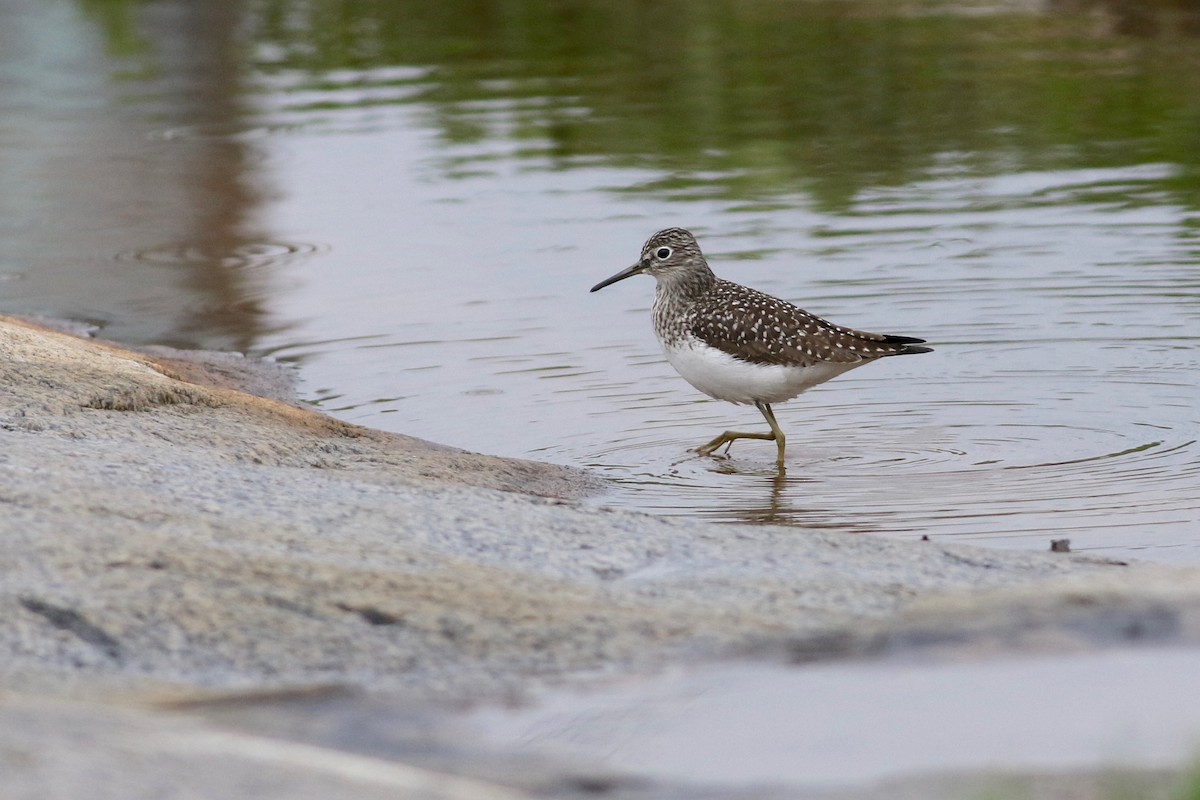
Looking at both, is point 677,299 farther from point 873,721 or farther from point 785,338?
point 873,721

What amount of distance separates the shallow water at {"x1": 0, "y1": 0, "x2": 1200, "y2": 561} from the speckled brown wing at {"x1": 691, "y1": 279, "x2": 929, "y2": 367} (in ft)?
1.74

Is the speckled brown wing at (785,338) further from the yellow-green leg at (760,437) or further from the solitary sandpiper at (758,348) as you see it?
the yellow-green leg at (760,437)

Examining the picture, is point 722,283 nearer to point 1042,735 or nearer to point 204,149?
point 1042,735

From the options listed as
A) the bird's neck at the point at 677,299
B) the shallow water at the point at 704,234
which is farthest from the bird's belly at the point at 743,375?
the shallow water at the point at 704,234

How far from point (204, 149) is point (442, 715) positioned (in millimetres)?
17188

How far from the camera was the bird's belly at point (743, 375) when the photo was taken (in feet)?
29.9

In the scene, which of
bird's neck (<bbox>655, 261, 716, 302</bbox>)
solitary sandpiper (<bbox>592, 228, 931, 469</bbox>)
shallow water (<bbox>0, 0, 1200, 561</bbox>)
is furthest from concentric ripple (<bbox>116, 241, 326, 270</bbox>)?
solitary sandpiper (<bbox>592, 228, 931, 469</bbox>)

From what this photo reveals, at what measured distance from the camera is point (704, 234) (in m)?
14.5

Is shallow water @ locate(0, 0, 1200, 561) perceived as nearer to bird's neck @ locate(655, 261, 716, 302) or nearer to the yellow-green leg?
the yellow-green leg

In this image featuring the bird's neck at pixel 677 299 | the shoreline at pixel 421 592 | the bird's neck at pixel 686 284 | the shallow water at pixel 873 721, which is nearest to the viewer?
the shallow water at pixel 873 721

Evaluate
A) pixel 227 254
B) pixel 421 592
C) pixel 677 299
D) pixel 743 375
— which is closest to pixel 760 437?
pixel 743 375

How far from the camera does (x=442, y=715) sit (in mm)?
4250

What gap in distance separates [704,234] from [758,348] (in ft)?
18.0

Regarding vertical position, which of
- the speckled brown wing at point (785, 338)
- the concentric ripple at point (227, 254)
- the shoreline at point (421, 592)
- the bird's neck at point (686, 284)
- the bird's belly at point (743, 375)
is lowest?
the concentric ripple at point (227, 254)
